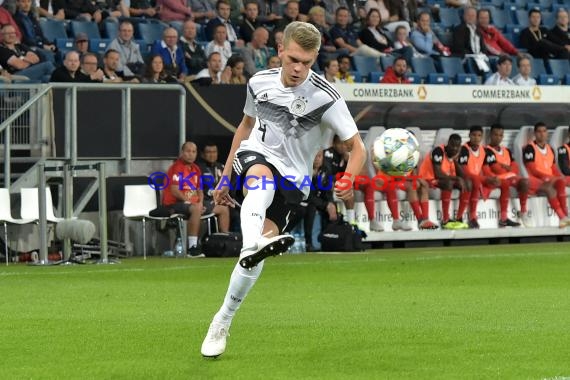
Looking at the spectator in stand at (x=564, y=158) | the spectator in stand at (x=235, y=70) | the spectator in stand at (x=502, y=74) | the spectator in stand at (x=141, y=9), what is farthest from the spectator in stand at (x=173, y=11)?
the spectator in stand at (x=564, y=158)

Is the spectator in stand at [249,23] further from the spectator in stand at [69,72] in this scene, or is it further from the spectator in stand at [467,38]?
the spectator in stand at [467,38]

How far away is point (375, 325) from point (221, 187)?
210 centimetres

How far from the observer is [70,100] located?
19.2m

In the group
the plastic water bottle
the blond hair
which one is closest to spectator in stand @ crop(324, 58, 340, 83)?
the plastic water bottle

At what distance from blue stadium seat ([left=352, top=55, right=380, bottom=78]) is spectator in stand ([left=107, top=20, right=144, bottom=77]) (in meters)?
4.68

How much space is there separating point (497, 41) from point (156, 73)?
8.65 m

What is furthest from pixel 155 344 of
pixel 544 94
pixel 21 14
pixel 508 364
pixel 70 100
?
pixel 544 94

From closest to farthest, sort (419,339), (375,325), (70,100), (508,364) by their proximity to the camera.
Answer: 1. (508,364)
2. (419,339)
3. (375,325)
4. (70,100)

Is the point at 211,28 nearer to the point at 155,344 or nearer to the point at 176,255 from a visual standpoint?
the point at 176,255

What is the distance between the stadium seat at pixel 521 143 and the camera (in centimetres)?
2394

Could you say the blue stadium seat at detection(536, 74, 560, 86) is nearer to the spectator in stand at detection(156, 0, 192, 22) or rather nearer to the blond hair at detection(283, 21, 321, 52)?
the spectator in stand at detection(156, 0, 192, 22)

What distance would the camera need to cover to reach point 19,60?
1958 cm

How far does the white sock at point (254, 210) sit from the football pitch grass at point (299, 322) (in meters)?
0.74

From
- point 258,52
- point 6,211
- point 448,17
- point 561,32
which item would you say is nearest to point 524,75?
point 561,32
